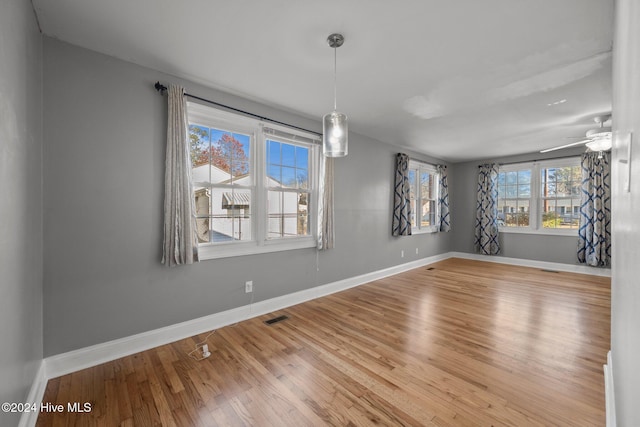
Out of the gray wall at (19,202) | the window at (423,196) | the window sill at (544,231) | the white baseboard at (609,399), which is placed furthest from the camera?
the window at (423,196)

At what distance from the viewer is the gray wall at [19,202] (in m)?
1.22

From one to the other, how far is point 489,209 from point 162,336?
6.79 metres

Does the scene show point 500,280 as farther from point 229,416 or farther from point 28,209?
point 28,209

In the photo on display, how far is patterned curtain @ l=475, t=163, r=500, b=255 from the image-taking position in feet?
20.7

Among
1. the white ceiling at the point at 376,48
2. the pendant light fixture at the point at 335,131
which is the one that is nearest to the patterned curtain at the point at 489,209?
the white ceiling at the point at 376,48

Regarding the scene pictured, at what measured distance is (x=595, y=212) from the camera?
4961mm

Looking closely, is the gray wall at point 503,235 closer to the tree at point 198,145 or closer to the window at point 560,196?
the window at point 560,196

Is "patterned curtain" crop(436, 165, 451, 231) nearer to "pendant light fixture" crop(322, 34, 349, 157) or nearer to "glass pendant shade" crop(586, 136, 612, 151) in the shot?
"glass pendant shade" crop(586, 136, 612, 151)

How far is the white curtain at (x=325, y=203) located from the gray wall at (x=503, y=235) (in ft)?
15.3

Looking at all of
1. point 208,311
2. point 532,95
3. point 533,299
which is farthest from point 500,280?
point 208,311

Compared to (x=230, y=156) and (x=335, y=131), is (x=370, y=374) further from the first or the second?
(x=230, y=156)

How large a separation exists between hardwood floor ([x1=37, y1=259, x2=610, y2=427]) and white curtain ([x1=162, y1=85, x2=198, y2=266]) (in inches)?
35.0

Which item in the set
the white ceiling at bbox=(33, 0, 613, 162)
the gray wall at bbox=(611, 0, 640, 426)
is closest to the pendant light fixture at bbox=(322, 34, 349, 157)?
the white ceiling at bbox=(33, 0, 613, 162)

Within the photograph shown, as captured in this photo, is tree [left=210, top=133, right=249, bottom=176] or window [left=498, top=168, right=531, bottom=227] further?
window [left=498, top=168, right=531, bottom=227]
